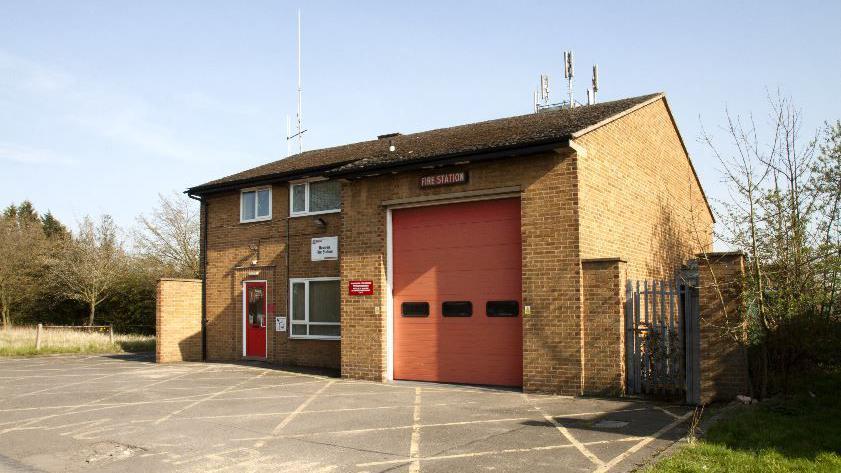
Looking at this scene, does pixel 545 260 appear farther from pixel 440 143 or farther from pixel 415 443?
pixel 415 443

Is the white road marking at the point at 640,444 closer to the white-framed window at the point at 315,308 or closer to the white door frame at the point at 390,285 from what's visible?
the white door frame at the point at 390,285

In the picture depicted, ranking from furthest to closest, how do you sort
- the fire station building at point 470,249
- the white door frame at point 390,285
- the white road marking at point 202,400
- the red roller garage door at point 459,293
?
the white door frame at point 390,285
the red roller garage door at point 459,293
the fire station building at point 470,249
the white road marking at point 202,400

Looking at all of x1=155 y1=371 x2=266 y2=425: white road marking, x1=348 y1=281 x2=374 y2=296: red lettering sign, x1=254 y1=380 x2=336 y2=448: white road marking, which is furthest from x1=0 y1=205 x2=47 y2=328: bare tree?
x1=254 y1=380 x2=336 y2=448: white road marking

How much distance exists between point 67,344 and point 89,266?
34.4 feet

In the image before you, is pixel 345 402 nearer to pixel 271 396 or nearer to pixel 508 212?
pixel 271 396

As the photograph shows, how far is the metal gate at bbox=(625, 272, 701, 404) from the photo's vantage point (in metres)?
10.6

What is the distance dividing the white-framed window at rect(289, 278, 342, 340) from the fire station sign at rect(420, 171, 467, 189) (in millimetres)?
4535

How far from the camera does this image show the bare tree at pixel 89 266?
1316 inches

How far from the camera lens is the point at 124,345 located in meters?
24.6

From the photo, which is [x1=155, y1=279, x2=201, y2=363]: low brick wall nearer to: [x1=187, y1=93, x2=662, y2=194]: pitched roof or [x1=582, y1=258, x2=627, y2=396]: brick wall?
[x1=187, y1=93, x2=662, y2=194]: pitched roof

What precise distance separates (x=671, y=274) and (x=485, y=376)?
6.61 m

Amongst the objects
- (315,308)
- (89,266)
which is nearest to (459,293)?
(315,308)

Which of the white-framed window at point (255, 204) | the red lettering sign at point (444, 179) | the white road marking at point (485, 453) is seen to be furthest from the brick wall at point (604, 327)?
the white-framed window at point (255, 204)

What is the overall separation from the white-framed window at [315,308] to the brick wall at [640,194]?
7.04 metres
